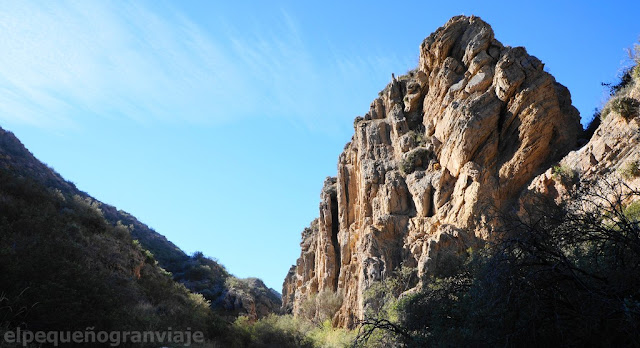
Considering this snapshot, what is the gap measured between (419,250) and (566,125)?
10.6 meters

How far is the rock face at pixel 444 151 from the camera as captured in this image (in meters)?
23.8

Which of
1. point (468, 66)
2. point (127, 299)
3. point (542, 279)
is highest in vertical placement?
point (468, 66)

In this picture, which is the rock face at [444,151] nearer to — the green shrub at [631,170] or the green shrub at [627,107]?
the green shrub at [627,107]

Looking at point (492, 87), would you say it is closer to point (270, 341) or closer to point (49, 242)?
point (270, 341)

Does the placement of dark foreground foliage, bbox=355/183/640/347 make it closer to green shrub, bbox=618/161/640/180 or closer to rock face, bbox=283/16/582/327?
green shrub, bbox=618/161/640/180

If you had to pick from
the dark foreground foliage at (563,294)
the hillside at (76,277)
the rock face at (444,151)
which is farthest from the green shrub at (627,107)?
the hillside at (76,277)

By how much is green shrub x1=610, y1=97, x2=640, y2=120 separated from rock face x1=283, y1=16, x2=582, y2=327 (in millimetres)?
3830

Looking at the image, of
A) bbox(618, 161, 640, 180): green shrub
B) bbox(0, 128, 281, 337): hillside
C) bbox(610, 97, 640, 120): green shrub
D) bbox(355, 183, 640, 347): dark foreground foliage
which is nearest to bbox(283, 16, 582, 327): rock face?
bbox(610, 97, 640, 120): green shrub

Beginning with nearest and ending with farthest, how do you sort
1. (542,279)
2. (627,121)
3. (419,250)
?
(542,279)
(627,121)
(419,250)

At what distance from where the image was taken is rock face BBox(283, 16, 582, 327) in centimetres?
2375

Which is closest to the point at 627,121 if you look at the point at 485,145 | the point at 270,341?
the point at 485,145

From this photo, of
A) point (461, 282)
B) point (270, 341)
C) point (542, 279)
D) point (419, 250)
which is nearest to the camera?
point (542, 279)

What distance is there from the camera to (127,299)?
23.9 m

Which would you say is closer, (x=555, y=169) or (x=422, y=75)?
(x=555, y=169)
